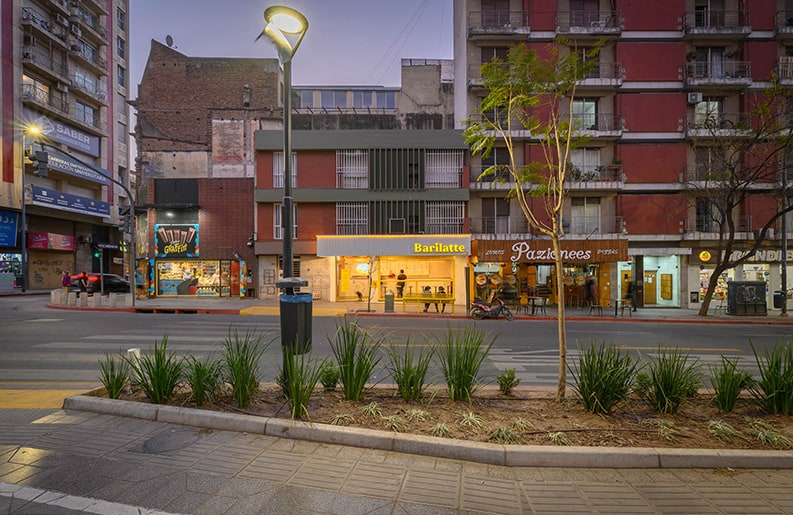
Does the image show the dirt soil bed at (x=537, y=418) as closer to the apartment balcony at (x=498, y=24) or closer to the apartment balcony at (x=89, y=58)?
the apartment balcony at (x=498, y=24)

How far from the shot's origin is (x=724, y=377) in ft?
16.3

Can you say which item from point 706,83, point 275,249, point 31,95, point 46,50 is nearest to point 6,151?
point 31,95

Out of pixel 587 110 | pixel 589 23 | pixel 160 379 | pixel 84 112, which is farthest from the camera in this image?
pixel 84 112

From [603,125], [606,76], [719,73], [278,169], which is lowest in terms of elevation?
[278,169]

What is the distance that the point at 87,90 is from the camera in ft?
126

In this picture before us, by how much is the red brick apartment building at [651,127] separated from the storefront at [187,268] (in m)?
16.4

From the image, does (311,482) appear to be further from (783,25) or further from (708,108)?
(783,25)

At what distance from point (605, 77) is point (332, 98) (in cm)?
3113

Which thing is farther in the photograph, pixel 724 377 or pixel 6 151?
pixel 6 151

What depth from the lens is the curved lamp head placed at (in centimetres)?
492

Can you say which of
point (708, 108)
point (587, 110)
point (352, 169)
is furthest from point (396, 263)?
point (708, 108)

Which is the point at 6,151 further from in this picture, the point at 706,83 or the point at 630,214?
the point at 706,83

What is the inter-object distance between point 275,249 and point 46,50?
31.1 meters

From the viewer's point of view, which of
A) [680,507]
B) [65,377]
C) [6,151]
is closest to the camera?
[680,507]
